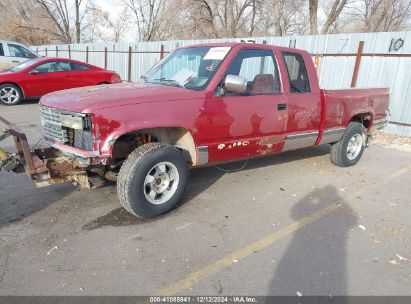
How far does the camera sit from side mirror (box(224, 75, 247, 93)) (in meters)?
4.06

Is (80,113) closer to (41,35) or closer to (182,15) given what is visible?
(182,15)

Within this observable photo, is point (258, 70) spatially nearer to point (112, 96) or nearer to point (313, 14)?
point (112, 96)

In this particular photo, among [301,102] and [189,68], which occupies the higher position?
[189,68]

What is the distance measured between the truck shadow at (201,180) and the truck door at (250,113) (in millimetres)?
734

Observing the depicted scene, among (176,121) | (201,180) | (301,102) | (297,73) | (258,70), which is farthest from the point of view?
(201,180)

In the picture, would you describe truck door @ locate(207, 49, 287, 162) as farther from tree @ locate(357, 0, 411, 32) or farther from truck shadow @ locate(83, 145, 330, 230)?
tree @ locate(357, 0, 411, 32)

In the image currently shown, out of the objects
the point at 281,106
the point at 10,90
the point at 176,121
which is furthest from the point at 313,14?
the point at 176,121

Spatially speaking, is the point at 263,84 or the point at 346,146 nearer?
the point at 263,84

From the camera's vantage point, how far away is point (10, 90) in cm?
1122

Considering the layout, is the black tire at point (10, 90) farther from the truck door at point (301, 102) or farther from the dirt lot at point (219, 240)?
the truck door at point (301, 102)

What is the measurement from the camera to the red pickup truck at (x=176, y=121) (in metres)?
3.65

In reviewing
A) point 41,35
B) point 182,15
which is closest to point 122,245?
point 182,15

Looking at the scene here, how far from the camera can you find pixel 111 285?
2928 mm

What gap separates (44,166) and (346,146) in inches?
192
